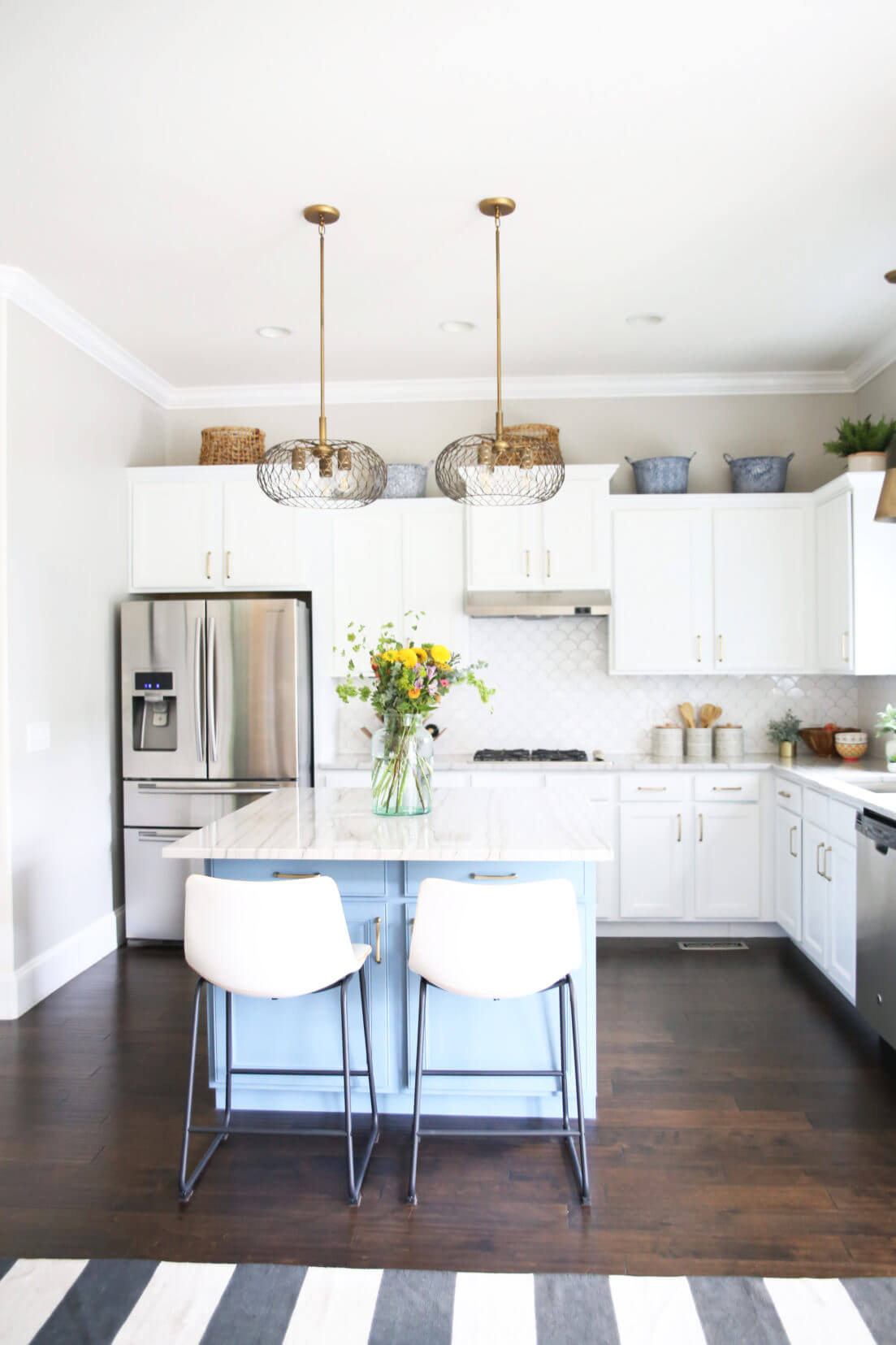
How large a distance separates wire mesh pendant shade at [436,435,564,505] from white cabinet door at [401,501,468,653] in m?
1.45

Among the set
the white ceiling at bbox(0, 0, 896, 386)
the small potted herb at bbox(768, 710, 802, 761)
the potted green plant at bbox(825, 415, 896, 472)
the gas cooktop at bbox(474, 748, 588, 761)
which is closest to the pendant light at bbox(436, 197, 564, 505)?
the white ceiling at bbox(0, 0, 896, 386)

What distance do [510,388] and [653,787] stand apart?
2.33 meters

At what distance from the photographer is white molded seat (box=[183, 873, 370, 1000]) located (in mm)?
2314

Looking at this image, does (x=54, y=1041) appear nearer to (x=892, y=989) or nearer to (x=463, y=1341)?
(x=463, y=1341)

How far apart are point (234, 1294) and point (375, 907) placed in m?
1.01

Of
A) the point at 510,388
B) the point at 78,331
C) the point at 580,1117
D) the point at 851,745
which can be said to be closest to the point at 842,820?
the point at 851,745

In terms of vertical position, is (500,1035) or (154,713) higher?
(154,713)

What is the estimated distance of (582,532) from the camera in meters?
4.73

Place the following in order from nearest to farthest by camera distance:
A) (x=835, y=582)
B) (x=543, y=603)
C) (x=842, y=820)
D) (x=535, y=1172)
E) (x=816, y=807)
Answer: (x=535, y=1172)
(x=842, y=820)
(x=816, y=807)
(x=835, y=582)
(x=543, y=603)

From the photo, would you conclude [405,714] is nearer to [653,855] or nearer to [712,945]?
[653,855]

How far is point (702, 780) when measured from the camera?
452 cm

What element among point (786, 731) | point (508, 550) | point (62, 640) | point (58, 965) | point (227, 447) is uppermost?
point (227, 447)

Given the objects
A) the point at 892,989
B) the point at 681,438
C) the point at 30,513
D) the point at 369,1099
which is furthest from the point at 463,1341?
the point at 681,438

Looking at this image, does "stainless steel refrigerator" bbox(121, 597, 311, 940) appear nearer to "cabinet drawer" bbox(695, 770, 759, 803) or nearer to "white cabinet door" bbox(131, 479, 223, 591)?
"white cabinet door" bbox(131, 479, 223, 591)
